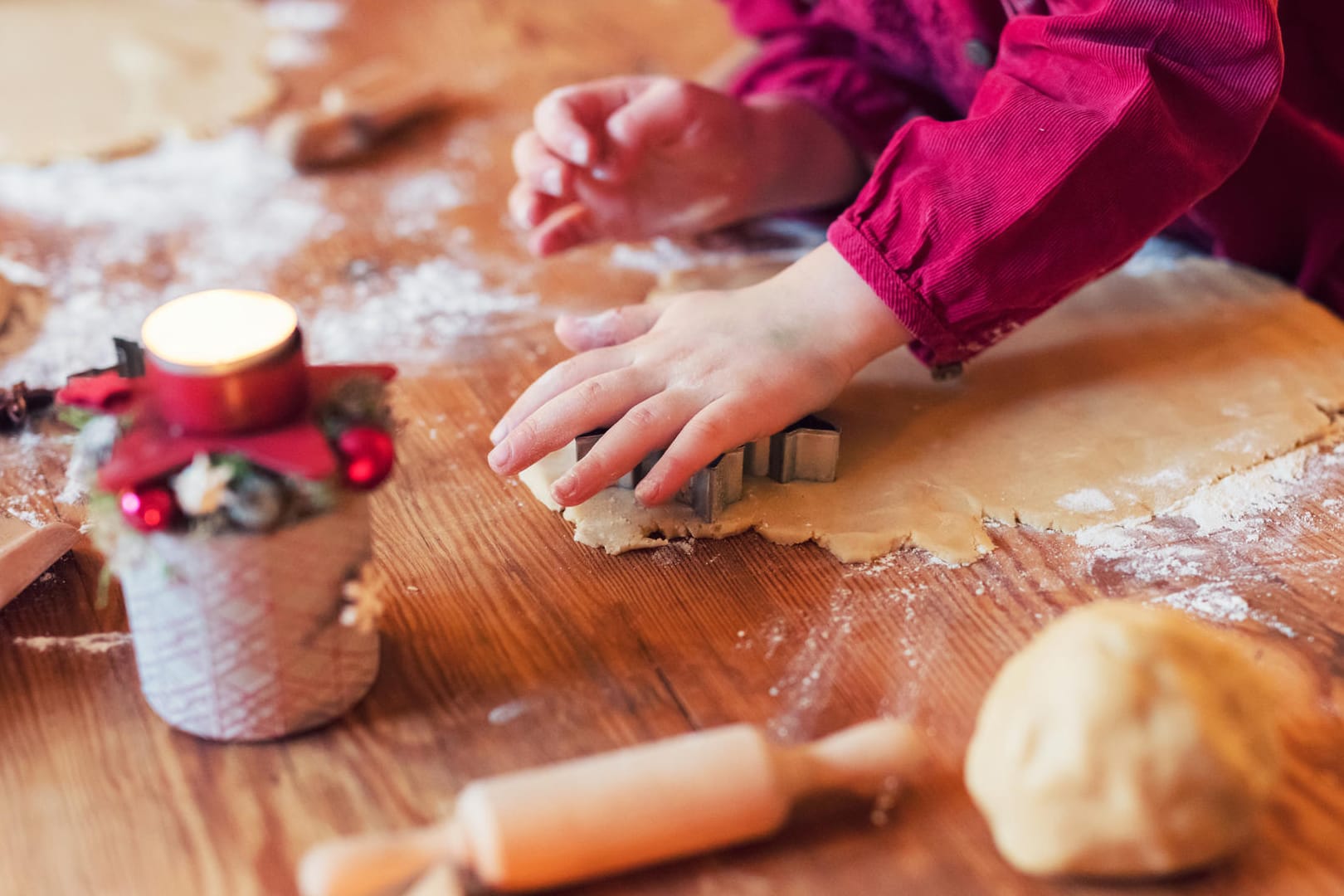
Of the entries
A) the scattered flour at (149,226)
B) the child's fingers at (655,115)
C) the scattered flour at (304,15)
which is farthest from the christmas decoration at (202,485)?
the scattered flour at (304,15)

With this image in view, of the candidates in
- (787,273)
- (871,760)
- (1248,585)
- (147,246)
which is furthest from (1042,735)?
(147,246)

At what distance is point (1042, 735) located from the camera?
45 cm

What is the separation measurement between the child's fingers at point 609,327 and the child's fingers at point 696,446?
0.44 feet

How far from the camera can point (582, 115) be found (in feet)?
3.16

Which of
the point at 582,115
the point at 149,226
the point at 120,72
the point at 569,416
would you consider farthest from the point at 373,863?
the point at 120,72

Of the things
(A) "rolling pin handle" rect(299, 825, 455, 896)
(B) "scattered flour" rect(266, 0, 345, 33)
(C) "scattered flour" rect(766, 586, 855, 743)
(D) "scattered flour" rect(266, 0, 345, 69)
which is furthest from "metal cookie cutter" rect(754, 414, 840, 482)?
(B) "scattered flour" rect(266, 0, 345, 33)

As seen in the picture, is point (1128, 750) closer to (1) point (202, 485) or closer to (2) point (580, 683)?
(2) point (580, 683)

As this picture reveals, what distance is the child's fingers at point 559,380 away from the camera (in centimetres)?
70

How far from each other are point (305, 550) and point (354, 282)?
21.5 inches

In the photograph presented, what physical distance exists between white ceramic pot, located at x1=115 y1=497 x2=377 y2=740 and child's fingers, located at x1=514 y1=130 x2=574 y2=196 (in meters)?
0.50

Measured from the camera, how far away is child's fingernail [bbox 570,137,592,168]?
3.02 ft

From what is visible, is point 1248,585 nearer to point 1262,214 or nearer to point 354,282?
point 1262,214

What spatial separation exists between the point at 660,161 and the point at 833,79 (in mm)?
206

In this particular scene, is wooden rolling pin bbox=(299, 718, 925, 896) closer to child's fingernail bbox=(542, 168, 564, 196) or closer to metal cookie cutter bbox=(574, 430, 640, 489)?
metal cookie cutter bbox=(574, 430, 640, 489)
